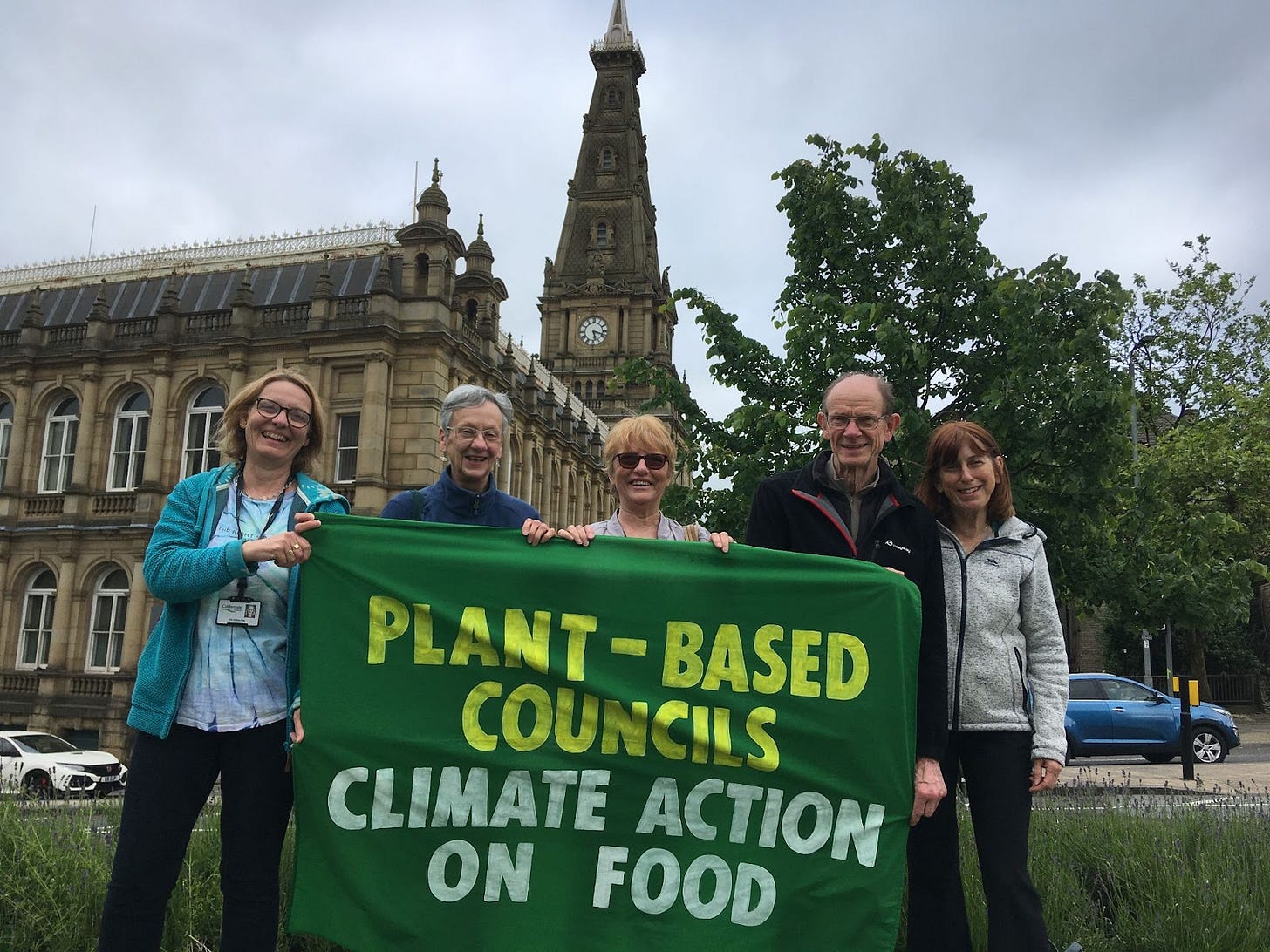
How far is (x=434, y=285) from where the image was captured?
3378 centimetres

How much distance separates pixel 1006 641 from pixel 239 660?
295cm

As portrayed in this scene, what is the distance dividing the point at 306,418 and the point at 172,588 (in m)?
0.82

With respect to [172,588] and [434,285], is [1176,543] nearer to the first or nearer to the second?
[172,588]

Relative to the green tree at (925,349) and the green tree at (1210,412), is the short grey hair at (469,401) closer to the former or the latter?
the green tree at (925,349)

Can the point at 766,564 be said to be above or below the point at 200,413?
below

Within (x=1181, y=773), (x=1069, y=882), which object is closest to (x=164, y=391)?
(x=1181, y=773)

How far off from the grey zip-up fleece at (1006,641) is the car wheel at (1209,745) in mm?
19772

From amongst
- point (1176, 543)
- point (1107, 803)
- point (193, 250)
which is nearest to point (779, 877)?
point (1107, 803)

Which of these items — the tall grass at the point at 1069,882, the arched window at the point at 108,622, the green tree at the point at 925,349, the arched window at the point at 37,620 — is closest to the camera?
the tall grass at the point at 1069,882

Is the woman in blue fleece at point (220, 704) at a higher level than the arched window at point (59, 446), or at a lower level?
lower

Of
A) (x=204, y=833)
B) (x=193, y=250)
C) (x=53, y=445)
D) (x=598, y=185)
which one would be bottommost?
(x=204, y=833)

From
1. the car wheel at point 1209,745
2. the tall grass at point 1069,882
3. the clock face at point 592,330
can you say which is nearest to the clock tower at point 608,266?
the clock face at point 592,330

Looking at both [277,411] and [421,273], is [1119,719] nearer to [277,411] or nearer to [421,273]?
[277,411]

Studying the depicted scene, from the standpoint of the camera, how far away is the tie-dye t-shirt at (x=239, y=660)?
3.74m
